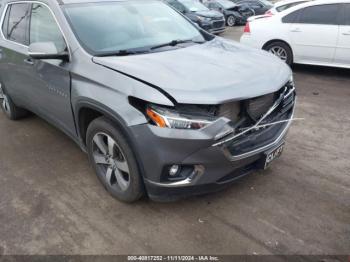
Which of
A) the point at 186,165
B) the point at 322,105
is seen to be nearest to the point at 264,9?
the point at 322,105

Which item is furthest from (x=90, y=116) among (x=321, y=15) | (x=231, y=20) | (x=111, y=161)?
(x=231, y=20)

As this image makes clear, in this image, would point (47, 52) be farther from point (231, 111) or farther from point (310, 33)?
point (310, 33)

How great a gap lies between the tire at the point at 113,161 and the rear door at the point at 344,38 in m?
5.58

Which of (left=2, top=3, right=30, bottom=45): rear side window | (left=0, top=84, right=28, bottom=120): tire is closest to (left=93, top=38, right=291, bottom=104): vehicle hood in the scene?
(left=2, top=3, right=30, bottom=45): rear side window

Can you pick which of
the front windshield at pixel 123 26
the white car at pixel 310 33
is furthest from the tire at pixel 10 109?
the white car at pixel 310 33

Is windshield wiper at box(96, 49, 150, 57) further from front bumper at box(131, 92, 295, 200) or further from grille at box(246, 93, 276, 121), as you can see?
grille at box(246, 93, 276, 121)

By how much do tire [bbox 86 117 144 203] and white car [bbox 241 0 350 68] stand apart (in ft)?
18.1

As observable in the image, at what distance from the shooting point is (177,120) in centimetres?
247

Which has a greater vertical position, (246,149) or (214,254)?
(246,149)

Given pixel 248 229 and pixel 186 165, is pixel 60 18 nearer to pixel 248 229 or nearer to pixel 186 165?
pixel 186 165

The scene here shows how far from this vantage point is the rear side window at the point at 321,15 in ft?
22.2

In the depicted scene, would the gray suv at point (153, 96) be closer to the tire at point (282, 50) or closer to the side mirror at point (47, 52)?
the side mirror at point (47, 52)

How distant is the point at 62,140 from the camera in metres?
4.49

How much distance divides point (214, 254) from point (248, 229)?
40 cm
